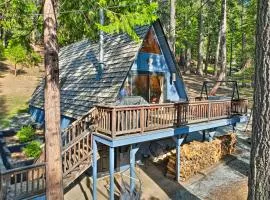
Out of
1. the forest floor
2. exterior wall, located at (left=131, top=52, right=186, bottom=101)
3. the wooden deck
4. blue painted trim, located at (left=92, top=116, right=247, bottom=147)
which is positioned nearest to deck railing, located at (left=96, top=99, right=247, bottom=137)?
the wooden deck

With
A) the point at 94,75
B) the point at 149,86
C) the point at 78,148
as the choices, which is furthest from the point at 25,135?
the point at 149,86

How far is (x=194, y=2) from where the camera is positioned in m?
37.4

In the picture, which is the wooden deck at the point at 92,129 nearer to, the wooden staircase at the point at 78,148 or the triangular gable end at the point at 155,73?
the wooden staircase at the point at 78,148

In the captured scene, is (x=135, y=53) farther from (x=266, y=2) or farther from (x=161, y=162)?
(x=266, y=2)

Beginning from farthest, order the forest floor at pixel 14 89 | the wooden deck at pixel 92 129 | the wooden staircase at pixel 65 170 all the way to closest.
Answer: the forest floor at pixel 14 89 → the wooden deck at pixel 92 129 → the wooden staircase at pixel 65 170

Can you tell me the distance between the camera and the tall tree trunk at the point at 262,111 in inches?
148

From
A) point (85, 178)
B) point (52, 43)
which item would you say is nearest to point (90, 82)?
point (85, 178)

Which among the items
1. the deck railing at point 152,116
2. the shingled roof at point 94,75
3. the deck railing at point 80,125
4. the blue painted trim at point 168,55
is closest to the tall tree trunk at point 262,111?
the deck railing at point 152,116

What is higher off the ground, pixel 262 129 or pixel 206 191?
pixel 262 129

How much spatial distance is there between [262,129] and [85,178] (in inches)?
389

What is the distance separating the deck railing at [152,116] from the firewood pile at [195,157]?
143 centimetres

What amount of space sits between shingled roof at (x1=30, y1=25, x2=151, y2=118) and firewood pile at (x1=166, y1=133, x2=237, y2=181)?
13.9ft

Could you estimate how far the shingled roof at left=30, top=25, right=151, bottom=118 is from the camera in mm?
11938

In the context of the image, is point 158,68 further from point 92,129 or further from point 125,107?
point 92,129
